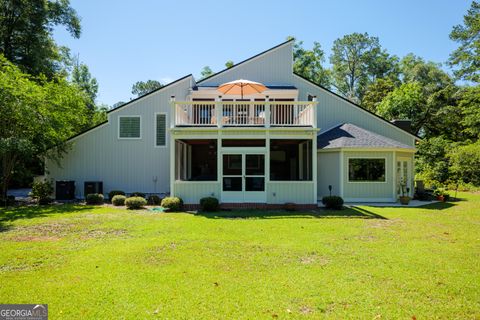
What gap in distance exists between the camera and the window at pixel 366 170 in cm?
1473

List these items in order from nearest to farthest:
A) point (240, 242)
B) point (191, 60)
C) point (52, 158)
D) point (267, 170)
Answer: point (240, 242)
point (267, 170)
point (52, 158)
point (191, 60)

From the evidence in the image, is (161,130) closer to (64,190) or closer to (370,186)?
(64,190)

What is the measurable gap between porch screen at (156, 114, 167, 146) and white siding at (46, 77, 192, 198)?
24cm

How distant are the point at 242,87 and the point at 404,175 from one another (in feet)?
30.9

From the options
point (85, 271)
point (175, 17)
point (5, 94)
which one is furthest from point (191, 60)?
point (85, 271)

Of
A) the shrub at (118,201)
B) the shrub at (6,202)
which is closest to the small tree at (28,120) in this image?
the shrub at (6,202)

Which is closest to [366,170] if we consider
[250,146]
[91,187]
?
[250,146]

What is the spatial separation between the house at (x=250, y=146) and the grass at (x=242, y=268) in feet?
11.1

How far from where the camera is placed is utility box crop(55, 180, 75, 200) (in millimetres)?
15727

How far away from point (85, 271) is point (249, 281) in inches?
111

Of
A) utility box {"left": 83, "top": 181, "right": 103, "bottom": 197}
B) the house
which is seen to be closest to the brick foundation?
Answer: the house

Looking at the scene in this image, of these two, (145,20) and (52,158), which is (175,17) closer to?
(145,20)

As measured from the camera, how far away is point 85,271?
5121 mm

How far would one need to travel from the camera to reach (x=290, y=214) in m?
11.2
